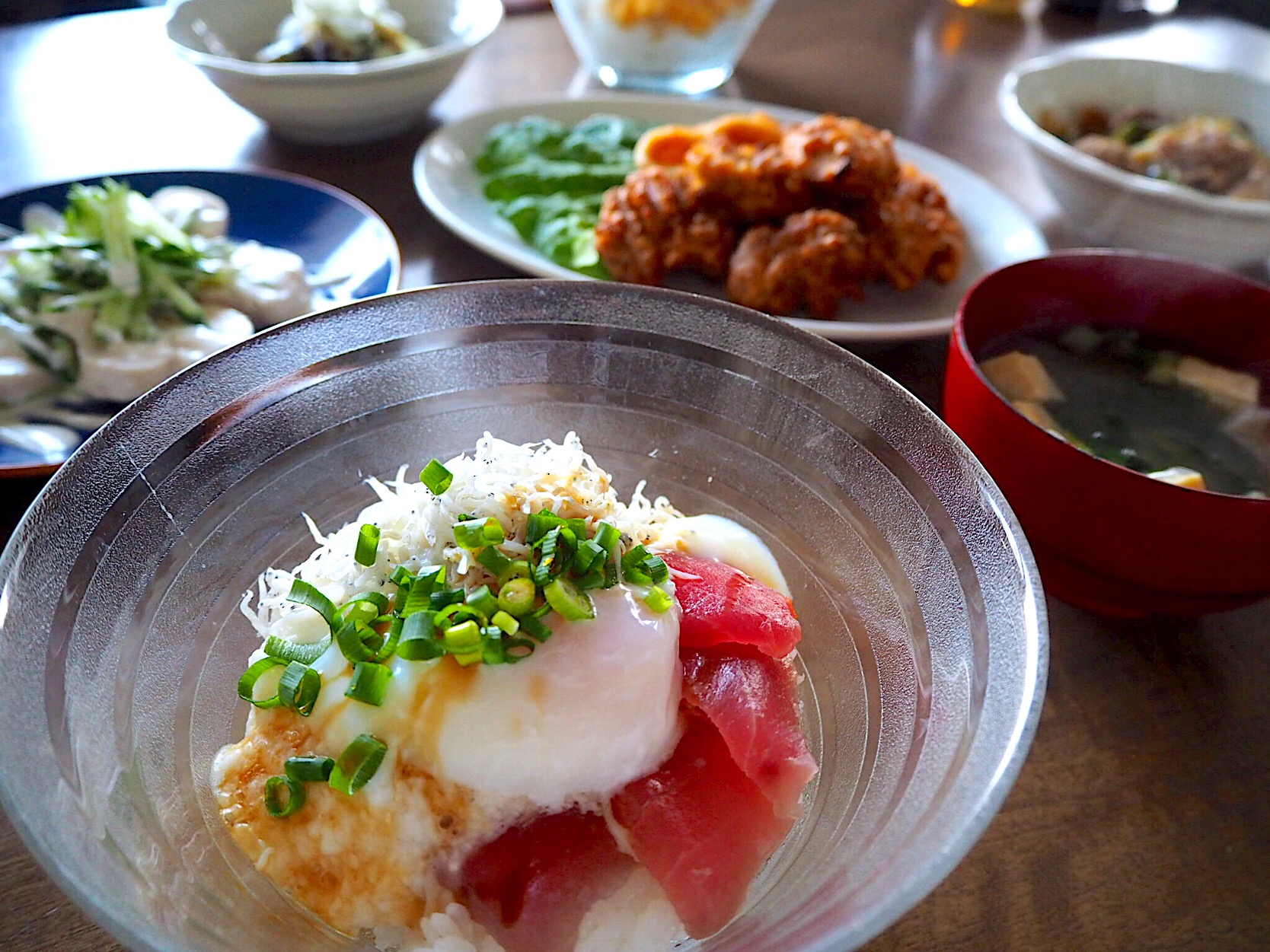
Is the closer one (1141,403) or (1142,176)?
(1141,403)

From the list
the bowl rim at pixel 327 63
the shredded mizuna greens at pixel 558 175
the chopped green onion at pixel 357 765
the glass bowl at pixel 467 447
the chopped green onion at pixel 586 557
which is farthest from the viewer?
the bowl rim at pixel 327 63

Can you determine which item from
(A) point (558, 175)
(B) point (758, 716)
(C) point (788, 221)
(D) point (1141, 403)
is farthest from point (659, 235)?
(B) point (758, 716)

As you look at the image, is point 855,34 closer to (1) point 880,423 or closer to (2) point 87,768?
(1) point 880,423

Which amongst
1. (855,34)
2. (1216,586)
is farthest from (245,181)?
(855,34)

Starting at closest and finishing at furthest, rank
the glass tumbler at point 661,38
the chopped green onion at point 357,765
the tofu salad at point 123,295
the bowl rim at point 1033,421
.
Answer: the chopped green onion at point 357,765
the bowl rim at point 1033,421
the tofu salad at point 123,295
the glass tumbler at point 661,38

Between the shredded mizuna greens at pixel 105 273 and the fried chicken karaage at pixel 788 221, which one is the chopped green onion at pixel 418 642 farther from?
the fried chicken karaage at pixel 788 221

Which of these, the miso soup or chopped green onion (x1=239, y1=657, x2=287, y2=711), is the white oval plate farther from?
chopped green onion (x1=239, y1=657, x2=287, y2=711)

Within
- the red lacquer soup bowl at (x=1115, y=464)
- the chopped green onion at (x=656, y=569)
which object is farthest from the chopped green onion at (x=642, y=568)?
the red lacquer soup bowl at (x=1115, y=464)

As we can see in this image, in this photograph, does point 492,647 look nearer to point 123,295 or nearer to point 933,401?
point 933,401

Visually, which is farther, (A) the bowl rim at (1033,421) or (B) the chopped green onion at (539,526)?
(A) the bowl rim at (1033,421)
